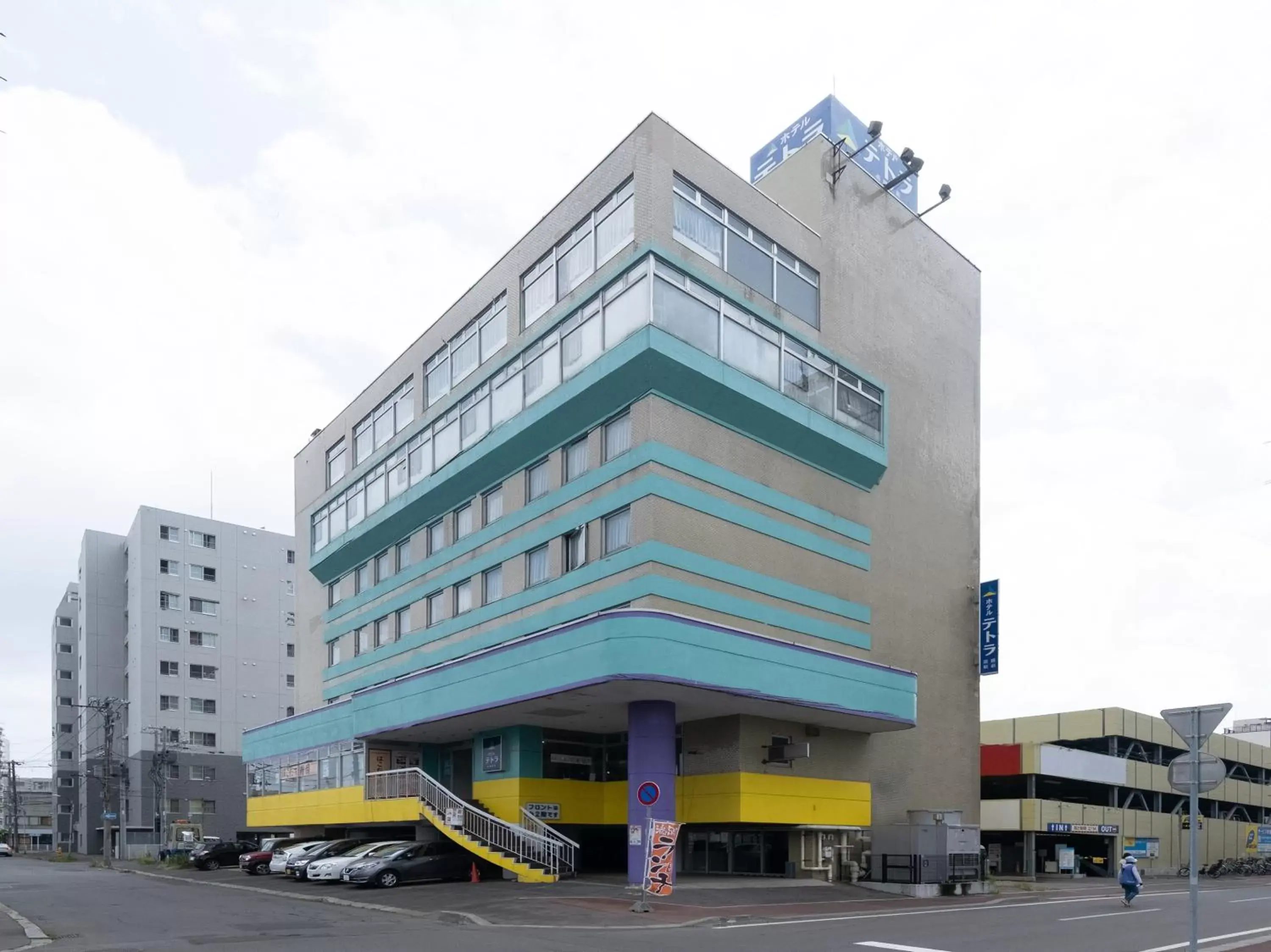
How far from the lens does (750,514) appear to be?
101 ft

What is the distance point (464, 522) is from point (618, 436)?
10.4 meters

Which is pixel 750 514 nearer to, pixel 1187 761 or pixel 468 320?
pixel 468 320

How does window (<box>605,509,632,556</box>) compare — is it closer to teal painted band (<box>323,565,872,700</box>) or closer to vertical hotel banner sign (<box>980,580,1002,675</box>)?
teal painted band (<box>323,565,872,700</box>)

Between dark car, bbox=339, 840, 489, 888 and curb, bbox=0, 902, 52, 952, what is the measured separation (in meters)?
8.16

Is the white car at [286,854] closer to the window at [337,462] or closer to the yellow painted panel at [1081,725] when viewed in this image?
the window at [337,462]

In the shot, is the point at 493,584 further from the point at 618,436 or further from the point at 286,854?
the point at 286,854

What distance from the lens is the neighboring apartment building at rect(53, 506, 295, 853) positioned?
8462cm

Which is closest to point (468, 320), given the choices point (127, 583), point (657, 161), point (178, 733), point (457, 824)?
point (657, 161)

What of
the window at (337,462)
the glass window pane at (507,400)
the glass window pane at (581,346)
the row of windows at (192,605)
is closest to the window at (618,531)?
the glass window pane at (581,346)

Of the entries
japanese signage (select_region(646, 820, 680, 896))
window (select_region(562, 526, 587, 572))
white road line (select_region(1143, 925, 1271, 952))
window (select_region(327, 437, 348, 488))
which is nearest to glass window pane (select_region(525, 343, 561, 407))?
window (select_region(562, 526, 587, 572))

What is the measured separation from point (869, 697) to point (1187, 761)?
1897 centimetres

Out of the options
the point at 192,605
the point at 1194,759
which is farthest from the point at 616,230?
the point at 192,605

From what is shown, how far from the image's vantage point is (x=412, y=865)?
29.6 meters

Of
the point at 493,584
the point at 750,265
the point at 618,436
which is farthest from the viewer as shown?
the point at 493,584
